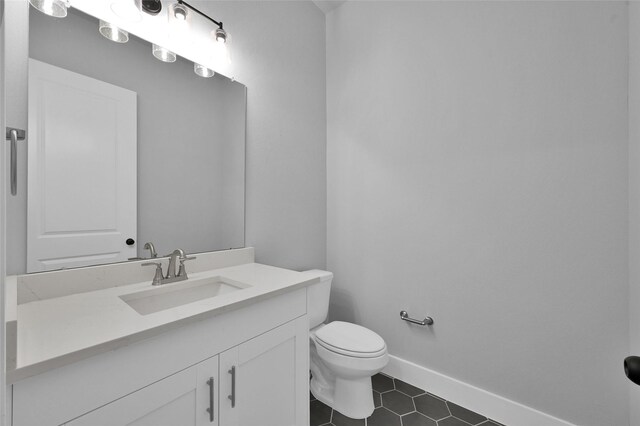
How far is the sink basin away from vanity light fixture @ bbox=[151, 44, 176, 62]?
1066 millimetres

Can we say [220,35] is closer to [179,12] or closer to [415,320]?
[179,12]

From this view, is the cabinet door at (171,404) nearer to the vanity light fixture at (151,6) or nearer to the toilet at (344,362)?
the toilet at (344,362)

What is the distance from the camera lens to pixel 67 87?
1.06m

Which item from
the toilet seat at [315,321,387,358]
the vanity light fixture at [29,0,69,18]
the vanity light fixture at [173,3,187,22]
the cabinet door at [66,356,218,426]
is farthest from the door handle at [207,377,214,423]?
the vanity light fixture at [173,3,187,22]

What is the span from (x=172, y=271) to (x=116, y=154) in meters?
0.56

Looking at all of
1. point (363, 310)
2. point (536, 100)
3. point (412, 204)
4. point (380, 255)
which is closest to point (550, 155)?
point (536, 100)

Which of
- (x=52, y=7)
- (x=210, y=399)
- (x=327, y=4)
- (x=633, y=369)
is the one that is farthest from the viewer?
(x=327, y=4)

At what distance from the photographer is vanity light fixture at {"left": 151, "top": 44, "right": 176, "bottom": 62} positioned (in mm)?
1307

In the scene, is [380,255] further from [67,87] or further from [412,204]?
[67,87]

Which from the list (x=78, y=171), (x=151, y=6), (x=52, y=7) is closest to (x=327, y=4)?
(x=151, y=6)

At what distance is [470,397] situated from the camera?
1.63 metres

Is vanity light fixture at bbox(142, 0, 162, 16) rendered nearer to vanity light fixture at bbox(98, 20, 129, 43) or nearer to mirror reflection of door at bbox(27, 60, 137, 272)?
vanity light fixture at bbox(98, 20, 129, 43)

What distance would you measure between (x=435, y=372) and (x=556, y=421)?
0.59 m

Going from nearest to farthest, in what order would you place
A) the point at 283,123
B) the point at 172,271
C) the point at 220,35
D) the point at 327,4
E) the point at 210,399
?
the point at 210,399
the point at 172,271
the point at 220,35
the point at 283,123
the point at 327,4
